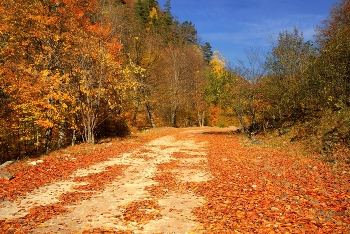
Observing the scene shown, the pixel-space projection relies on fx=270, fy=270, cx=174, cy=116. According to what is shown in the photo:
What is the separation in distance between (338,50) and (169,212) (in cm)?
1587

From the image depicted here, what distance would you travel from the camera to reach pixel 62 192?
9477mm

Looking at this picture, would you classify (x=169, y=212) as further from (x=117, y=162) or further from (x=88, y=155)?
(x=88, y=155)

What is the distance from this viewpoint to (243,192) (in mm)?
9336

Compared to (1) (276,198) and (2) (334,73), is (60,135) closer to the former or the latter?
(1) (276,198)

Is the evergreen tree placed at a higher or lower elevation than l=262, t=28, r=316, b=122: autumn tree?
higher

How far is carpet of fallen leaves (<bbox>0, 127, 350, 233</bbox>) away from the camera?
6.73 metres

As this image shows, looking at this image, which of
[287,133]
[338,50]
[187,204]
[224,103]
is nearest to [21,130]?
[187,204]

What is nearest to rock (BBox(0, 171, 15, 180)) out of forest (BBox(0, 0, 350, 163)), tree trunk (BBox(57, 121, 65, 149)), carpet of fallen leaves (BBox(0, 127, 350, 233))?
carpet of fallen leaves (BBox(0, 127, 350, 233))

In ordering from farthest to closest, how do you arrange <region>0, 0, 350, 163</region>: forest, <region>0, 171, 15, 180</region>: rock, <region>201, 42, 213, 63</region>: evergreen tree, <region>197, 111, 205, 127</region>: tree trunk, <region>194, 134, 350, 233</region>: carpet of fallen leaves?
<region>201, 42, 213, 63</region>: evergreen tree
<region>197, 111, 205, 127</region>: tree trunk
<region>0, 0, 350, 163</region>: forest
<region>0, 171, 15, 180</region>: rock
<region>194, 134, 350, 233</region>: carpet of fallen leaves

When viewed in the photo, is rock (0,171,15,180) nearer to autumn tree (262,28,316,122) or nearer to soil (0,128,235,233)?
soil (0,128,235,233)

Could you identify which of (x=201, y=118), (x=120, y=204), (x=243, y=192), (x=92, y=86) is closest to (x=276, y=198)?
(x=243, y=192)

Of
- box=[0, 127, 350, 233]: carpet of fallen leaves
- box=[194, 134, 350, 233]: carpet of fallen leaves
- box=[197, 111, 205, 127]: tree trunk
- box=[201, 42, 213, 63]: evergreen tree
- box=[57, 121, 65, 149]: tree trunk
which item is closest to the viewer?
box=[194, 134, 350, 233]: carpet of fallen leaves

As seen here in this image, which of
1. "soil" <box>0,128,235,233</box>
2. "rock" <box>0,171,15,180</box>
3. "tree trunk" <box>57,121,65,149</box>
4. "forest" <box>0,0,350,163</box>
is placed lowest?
"soil" <box>0,128,235,233</box>

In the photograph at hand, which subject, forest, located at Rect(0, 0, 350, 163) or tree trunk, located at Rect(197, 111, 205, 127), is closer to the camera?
forest, located at Rect(0, 0, 350, 163)
